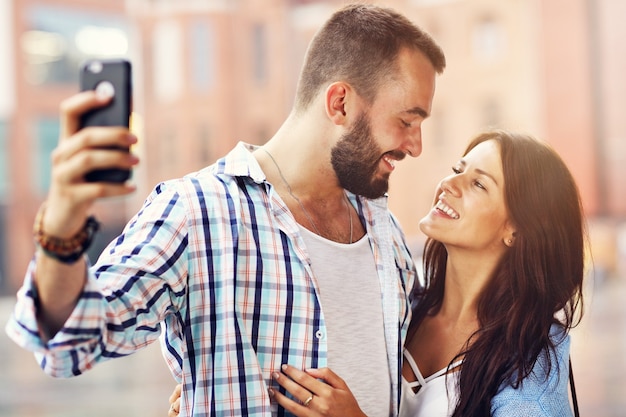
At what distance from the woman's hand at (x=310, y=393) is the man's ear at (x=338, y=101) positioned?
58 centimetres

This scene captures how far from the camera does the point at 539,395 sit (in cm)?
203

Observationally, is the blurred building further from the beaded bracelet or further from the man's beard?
the beaded bracelet

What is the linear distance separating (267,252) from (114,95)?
2.20ft

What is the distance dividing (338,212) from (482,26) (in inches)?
739

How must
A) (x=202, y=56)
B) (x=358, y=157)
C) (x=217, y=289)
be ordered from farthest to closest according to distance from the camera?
1. (x=202, y=56)
2. (x=358, y=157)
3. (x=217, y=289)

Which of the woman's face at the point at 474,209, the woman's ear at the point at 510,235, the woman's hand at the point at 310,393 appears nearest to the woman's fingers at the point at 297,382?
the woman's hand at the point at 310,393

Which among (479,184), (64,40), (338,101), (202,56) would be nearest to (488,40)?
(202,56)

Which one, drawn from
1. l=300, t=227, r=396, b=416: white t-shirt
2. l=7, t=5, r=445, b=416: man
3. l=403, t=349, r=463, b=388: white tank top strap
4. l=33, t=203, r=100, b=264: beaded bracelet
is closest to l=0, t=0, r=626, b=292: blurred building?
l=403, t=349, r=463, b=388: white tank top strap

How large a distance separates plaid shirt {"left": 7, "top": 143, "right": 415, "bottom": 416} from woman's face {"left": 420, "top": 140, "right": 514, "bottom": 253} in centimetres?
55

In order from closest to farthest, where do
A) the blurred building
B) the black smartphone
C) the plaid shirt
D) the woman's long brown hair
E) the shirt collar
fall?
the black smartphone → the plaid shirt → the shirt collar → the woman's long brown hair → the blurred building

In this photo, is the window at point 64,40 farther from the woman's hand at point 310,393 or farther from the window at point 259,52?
the woman's hand at point 310,393

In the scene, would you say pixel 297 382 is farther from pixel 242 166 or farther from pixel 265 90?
pixel 265 90

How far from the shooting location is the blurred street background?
1897 cm

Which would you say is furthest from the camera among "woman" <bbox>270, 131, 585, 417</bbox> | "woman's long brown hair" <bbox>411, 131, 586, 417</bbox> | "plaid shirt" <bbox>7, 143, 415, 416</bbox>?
"woman's long brown hair" <bbox>411, 131, 586, 417</bbox>
